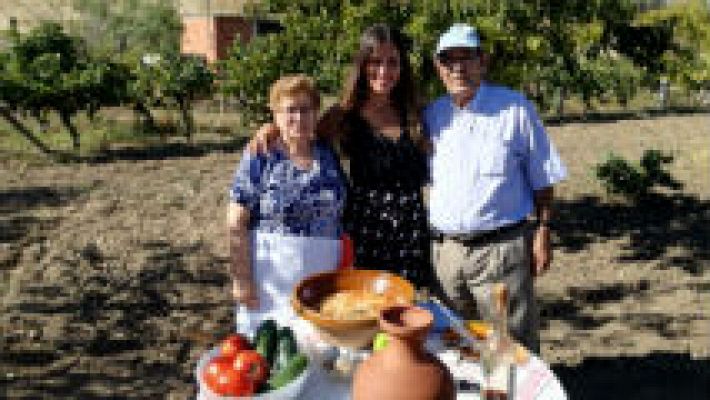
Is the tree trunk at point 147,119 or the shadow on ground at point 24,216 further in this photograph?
the tree trunk at point 147,119

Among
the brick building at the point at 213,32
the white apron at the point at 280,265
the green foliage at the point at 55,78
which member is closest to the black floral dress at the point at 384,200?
the white apron at the point at 280,265

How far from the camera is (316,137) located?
123 inches

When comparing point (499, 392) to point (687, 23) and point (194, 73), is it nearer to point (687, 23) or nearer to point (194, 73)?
point (687, 23)

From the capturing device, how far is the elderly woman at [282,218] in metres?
3.00

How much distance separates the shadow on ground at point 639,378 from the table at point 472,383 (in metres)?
2.23

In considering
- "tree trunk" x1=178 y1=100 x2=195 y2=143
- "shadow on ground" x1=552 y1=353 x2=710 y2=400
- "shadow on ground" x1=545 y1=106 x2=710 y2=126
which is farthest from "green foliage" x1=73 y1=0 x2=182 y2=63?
"shadow on ground" x1=552 y1=353 x2=710 y2=400

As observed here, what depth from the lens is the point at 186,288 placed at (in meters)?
6.50

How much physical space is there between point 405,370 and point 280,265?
120cm

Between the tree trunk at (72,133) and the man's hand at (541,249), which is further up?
the man's hand at (541,249)

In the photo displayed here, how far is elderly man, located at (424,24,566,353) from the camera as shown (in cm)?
319

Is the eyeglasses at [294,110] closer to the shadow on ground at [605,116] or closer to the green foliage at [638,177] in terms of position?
the green foliage at [638,177]

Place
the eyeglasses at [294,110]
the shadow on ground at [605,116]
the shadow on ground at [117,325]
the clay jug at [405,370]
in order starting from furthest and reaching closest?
1. the shadow on ground at [605,116]
2. the shadow on ground at [117,325]
3. the eyeglasses at [294,110]
4. the clay jug at [405,370]

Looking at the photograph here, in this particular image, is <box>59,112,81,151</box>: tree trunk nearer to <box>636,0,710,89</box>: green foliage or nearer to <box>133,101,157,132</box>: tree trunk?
<box>133,101,157,132</box>: tree trunk

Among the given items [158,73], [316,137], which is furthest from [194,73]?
[316,137]
